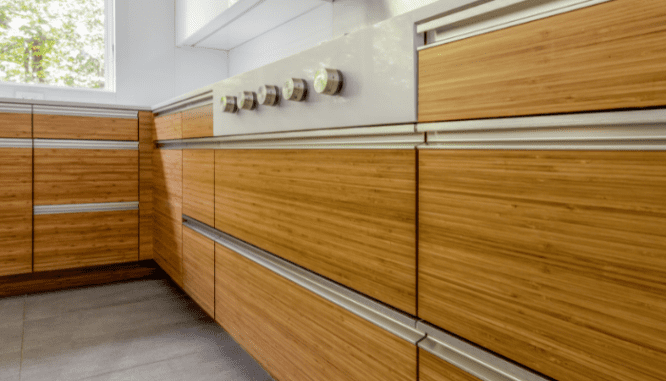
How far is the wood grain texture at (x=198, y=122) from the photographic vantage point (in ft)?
4.95

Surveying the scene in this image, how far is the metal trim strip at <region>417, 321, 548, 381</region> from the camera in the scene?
547 millimetres

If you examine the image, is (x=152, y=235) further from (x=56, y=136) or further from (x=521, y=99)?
(x=521, y=99)

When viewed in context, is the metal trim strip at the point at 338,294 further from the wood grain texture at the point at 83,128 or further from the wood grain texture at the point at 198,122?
the wood grain texture at the point at 83,128

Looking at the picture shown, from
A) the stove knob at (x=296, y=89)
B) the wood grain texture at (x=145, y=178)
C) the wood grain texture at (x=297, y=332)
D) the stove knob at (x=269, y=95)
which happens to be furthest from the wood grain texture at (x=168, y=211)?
the stove knob at (x=296, y=89)

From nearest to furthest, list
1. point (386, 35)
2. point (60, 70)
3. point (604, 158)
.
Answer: point (604, 158), point (386, 35), point (60, 70)

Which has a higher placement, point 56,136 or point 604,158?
point 56,136

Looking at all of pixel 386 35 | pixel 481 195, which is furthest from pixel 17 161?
pixel 481 195

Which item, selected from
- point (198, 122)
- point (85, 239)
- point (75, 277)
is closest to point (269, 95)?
point (198, 122)

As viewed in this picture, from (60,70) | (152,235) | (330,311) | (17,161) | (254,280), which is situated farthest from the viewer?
(60,70)

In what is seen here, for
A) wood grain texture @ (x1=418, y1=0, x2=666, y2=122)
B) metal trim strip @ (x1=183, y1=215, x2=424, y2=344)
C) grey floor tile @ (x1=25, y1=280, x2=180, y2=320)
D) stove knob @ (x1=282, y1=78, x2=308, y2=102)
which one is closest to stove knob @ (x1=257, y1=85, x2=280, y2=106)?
stove knob @ (x1=282, y1=78, x2=308, y2=102)

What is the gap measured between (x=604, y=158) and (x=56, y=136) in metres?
2.41

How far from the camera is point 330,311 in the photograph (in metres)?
0.89

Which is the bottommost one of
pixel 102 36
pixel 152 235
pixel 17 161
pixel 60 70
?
pixel 152 235

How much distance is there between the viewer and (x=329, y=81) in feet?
2.71
